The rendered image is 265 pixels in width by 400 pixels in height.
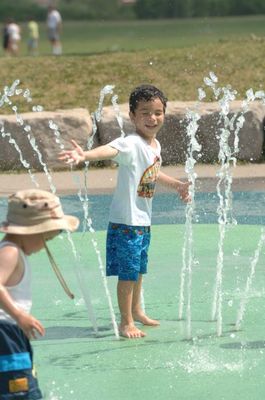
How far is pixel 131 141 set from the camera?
220 inches

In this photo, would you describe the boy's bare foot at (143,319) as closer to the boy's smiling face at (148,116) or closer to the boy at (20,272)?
the boy's smiling face at (148,116)

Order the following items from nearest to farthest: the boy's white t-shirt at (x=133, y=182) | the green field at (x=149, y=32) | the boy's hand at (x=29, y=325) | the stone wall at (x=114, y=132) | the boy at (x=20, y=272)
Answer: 1. the boy's hand at (x=29, y=325)
2. the boy at (x=20, y=272)
3. the boy's white t-shirt at (x=133, y=182)
4. the stone wall at (x=114, y=132)
5. the green field at (x=149, y=32)

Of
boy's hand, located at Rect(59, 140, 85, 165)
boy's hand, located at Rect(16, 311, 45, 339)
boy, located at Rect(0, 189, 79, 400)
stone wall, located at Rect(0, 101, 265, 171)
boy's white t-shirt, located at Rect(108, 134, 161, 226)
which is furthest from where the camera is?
stone wall, located at Rect(0, 101, 265, 171)

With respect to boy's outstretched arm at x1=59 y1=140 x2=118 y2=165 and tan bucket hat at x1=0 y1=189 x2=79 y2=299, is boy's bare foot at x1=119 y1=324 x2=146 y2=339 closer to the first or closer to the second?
boy's outstretched arm at x1=59 y1=140 x2=118 y2=165

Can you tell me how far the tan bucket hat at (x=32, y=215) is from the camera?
403cm

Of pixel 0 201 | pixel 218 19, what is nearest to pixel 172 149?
pixel 0 201

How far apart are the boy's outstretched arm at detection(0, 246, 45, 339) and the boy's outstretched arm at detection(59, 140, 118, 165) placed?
898mm

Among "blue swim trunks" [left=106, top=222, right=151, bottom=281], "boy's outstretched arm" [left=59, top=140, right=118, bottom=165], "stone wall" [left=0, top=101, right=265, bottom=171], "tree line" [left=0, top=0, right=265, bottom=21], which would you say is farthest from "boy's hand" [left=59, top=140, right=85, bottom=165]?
"tree line" [left=0, top=0, right=265, bottom=21]

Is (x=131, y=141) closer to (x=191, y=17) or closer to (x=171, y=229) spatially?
(x=171, y=229)

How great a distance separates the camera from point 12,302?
155 inches

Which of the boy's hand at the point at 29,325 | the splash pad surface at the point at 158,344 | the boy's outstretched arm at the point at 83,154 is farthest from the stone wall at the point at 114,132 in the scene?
the boy's hand at the point at 29,325

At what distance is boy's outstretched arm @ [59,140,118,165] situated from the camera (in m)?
4.86

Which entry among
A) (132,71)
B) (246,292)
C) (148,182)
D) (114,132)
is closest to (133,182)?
(148,182)

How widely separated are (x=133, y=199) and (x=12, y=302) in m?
1.69
